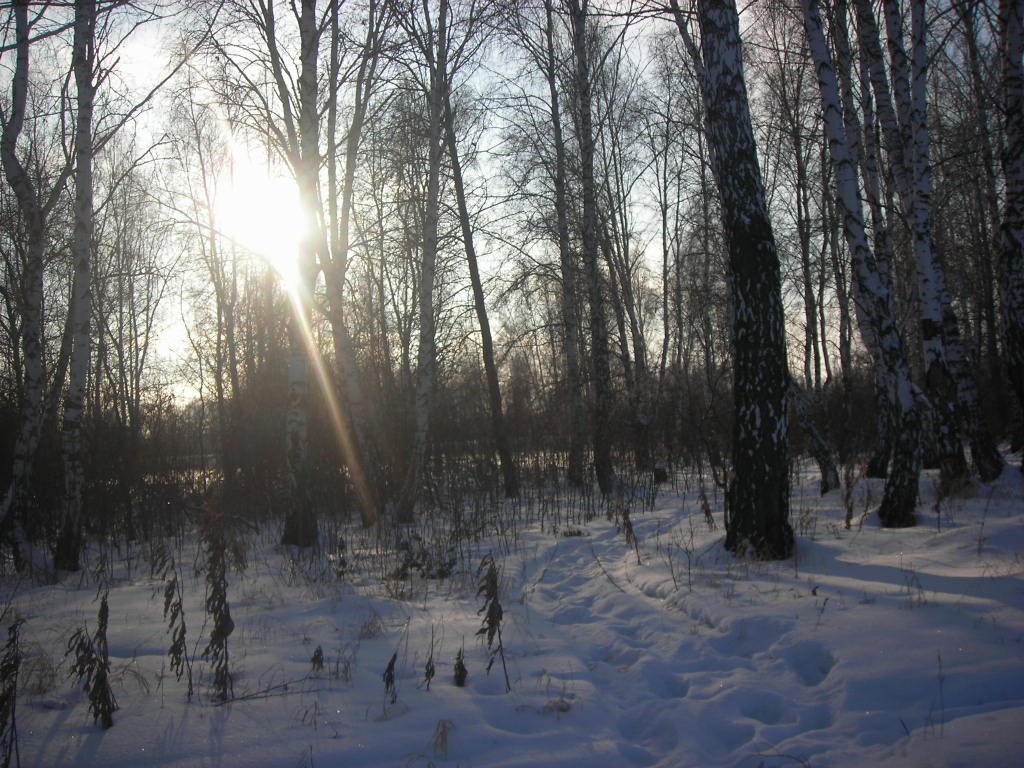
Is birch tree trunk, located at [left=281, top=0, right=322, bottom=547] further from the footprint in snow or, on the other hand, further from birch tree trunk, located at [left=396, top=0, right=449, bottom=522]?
the footprint in snow

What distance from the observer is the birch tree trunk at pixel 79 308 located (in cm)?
629

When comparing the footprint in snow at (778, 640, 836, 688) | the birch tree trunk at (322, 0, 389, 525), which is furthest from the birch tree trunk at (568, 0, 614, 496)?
the footprint in snow at (778, 640, 836, 688)

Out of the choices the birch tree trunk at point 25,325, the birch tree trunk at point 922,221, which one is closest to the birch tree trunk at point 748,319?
the birch tree trunk at point 922,221

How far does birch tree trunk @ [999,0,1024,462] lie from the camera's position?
5.30 m

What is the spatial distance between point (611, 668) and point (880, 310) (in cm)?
468

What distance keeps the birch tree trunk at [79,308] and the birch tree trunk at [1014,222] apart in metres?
9.20

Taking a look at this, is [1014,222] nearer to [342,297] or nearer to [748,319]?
[748,319]

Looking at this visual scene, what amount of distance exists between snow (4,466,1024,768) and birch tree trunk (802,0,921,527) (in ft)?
1.67

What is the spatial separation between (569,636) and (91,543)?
7.71 metres

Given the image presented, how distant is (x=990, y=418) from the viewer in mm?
15016

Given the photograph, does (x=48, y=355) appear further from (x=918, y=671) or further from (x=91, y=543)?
(x=918, y=671)

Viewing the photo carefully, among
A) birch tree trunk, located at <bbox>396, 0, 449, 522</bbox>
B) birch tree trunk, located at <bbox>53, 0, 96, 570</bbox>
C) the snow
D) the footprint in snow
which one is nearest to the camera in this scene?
the snow

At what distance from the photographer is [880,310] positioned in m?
5.88

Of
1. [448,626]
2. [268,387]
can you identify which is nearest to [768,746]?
[448,626]
